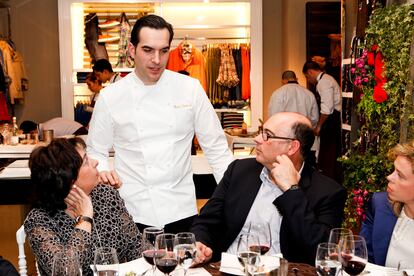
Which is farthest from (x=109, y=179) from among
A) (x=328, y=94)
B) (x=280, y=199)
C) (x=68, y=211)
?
(x=328, y=94)

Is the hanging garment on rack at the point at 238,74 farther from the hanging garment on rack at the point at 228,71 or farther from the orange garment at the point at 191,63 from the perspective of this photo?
the orange garment at the point at 191,63

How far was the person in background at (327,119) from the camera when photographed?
8.58 meters

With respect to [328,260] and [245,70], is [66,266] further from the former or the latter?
[245,70]

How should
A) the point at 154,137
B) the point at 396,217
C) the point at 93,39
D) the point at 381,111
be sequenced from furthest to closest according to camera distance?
the point at 93,39 → the point at 381,111 → the point at 154,137 → the point at 396,217

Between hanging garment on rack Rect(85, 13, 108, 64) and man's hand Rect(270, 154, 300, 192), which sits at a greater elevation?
hanging garment on rack Rect(85, 13, 108, 64)

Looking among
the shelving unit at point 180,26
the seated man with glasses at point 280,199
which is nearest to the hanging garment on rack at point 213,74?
the shelving unit at point 180,26

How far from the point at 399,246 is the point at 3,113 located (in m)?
7.12

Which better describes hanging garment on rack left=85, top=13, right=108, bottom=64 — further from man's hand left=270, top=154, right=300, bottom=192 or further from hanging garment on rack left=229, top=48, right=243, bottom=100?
man's hand left=270, top=154, right=300, bottom=192

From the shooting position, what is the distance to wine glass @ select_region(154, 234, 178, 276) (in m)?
1.95

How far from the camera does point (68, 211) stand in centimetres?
256

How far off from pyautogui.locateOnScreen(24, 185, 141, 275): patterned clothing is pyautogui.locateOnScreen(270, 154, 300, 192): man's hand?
69cm

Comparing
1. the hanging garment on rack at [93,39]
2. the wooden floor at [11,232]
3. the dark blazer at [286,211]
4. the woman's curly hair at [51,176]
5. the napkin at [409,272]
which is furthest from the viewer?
the hanging garment on rack at [93,39]

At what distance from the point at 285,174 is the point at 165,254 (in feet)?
2.82

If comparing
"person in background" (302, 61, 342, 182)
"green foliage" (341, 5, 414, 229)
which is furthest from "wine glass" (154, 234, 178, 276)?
"person in background" (302, 61, 342, 182)
